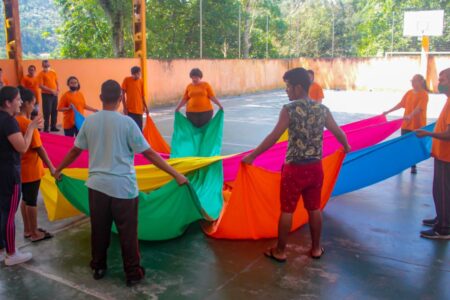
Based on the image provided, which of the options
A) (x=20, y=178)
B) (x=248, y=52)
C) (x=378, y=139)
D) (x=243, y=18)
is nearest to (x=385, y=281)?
(x=378, y=139)

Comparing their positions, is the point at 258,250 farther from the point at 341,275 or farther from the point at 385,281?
the point at 385,281

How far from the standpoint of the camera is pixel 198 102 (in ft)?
23.4

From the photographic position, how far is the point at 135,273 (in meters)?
3.17

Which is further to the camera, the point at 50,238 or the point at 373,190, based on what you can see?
the point at 373,190

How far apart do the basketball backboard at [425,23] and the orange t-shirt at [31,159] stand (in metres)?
23.3

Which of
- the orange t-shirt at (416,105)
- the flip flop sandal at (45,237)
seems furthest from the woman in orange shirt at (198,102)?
the flip flop sandal at (45,237)

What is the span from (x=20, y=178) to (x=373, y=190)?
406 cm

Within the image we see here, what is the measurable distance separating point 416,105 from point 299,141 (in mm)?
3232

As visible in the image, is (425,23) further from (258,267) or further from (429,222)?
(258,267)

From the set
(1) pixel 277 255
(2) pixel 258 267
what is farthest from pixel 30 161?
(1) pixel 277 255

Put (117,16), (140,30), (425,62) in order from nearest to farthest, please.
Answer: (140,30), (117,16), (425,62)

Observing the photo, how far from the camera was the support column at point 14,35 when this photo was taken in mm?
10219

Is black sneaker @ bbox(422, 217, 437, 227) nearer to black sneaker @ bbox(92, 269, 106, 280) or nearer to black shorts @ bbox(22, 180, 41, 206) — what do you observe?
black sneaker @ bbox(92, 269, 106, 280)

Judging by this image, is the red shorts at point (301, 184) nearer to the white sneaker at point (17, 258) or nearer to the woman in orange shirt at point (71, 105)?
the white sneaker at point (17, 258)
